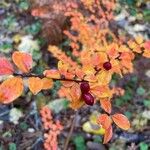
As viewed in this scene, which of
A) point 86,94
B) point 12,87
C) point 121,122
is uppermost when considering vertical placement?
point 12,87

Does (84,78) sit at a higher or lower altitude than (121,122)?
higher

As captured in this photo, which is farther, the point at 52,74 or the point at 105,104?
the point at 105,104

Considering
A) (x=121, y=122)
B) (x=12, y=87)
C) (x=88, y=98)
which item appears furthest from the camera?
(x=121, y=122)

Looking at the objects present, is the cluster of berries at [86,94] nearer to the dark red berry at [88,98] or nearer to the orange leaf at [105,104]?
the dark red berry at [88,98]

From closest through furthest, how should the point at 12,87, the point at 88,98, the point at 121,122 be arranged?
the point at 12,87, the point at 88,98, the point at 121,122

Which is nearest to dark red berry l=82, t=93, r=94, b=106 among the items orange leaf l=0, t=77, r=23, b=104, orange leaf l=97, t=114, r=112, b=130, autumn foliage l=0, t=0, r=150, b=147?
autumn foliage l=0, t=0, r=150, b=147

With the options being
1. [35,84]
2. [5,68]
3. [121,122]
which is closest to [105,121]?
[121,122]

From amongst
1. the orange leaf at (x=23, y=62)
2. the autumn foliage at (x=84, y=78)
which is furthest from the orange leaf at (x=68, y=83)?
the orange leaf at (x=23, y=62)

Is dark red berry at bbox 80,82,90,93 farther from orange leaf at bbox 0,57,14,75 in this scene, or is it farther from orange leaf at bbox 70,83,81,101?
orange leaf at bbox 0,57,14,75

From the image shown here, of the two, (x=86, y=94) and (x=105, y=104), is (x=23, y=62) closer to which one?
(x=86, y=94)
